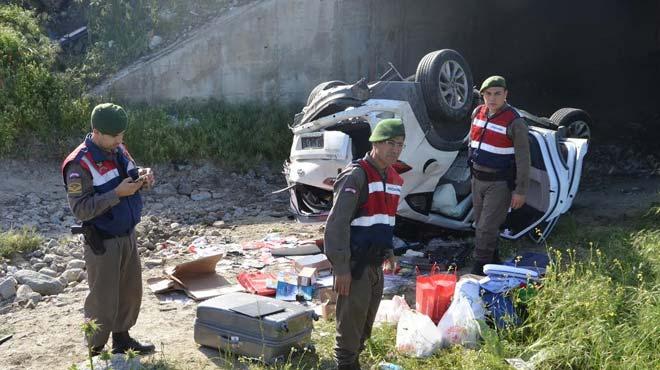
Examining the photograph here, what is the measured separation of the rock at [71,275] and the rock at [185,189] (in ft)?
12.3

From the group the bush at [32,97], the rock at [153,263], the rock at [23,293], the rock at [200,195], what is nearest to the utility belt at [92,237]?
the rock at [23,293]

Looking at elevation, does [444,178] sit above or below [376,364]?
above

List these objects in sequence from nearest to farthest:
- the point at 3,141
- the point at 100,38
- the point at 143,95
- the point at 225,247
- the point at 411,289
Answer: the point at 411,289 < the point at 225,247 < the point at 3,141 < the point at 143,95 < the point at 100,38

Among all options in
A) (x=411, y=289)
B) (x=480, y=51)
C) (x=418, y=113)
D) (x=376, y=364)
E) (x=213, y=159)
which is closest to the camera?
(x=376, y=364)

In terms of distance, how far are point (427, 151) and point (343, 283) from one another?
324cm

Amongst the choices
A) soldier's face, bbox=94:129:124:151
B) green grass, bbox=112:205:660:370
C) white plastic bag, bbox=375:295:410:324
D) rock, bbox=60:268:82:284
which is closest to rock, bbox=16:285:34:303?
rock, bbox=60:268:82:284

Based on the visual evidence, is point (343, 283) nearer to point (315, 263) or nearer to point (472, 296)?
point (472, 296)

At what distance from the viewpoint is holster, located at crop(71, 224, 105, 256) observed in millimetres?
4227

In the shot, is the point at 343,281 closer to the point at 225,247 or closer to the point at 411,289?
the point at 411,289

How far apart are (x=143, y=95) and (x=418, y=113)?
658 centimetres

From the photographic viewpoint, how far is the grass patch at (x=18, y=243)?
6.98 m

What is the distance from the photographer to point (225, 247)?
755 cm

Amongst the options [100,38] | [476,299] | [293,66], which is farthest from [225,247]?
[100,38]

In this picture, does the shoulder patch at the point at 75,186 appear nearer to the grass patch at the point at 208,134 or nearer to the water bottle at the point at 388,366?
the water bottle at the point at 388,366
